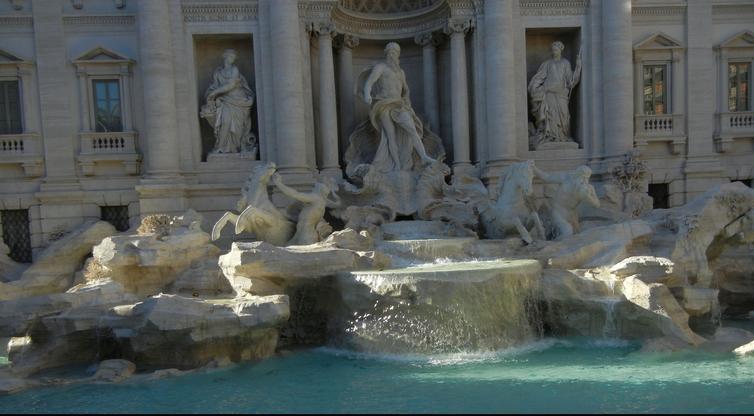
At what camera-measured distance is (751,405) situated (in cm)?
555

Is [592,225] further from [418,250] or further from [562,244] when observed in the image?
[418,250]

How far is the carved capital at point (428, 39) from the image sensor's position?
14.1 meters

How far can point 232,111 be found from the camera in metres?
12.7

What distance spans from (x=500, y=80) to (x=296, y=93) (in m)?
4.82

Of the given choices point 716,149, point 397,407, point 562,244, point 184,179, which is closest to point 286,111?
point 184,179

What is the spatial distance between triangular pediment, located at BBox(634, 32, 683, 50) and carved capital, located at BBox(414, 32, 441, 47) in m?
4.96

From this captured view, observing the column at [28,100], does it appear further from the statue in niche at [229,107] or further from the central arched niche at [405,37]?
the central arched niche at [405,37]

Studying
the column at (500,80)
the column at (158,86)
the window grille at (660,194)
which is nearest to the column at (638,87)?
the window grille at (660,194)

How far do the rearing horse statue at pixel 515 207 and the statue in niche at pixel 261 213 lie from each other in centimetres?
401

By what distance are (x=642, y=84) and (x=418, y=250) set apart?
8.58m

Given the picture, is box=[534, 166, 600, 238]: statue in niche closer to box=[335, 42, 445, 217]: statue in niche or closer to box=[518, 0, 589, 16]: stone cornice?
box=[335, 42, 445, 217]: statue in niche

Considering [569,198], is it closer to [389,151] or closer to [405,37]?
[389,151]

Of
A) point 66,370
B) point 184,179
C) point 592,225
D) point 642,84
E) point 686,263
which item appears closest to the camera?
point 66,370

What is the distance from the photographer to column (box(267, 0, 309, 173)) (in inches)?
484
